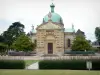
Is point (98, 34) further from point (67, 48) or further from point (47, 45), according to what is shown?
point (47, 45)

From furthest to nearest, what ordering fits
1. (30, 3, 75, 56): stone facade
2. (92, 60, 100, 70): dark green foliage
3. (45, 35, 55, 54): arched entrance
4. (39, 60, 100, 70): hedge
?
1. (45, 35, 55, 54): arched entrance
2. (30, 3, 75, 56): stone facade
3. (39, 60, 100, 70): hedge
4. (92, 60, 100, 70): dark green foliage

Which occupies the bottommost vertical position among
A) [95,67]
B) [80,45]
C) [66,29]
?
[95,67]

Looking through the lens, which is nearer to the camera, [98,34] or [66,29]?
[66,29]

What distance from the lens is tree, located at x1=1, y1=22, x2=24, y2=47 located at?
210 feet

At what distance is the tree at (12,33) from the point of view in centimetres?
6412

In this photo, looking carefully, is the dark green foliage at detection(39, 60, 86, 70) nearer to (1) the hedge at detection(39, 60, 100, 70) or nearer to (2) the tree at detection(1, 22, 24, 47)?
(1) the hedge at detection(39, 60, 100, 70)

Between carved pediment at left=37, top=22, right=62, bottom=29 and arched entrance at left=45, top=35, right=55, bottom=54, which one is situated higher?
carved pediment at left=37, top=22, right=62, bottom=29

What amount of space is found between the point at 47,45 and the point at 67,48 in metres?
4.63

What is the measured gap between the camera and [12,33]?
65.9 metres

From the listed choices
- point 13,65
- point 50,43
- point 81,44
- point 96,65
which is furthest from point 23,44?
point 96,65

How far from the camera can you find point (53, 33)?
49438mm

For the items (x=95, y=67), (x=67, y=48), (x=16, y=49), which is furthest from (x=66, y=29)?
(x=95, y=67)

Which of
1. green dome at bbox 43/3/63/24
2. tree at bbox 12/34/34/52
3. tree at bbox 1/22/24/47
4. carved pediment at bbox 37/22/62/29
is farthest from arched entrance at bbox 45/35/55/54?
tree at bbox 1/22/24/47

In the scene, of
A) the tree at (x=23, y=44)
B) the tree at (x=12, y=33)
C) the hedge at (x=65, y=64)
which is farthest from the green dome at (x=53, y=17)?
the hedge at (x=65, y=64)
